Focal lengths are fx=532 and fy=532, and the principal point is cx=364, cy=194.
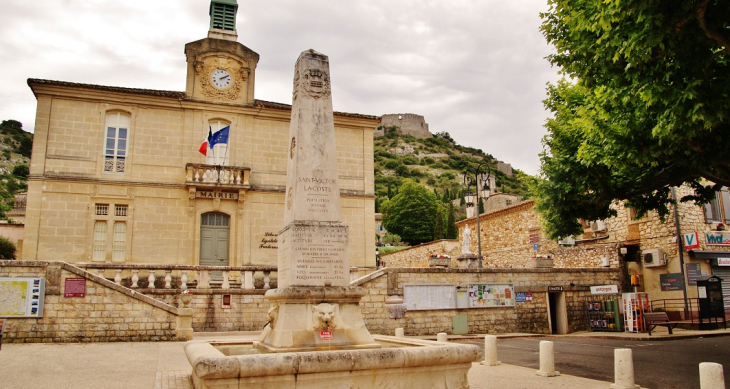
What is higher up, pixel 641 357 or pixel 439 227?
pixel 439 227

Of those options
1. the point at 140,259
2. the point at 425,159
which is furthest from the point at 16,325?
the point at 425,159

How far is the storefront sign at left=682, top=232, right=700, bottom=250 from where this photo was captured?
20.7 metres

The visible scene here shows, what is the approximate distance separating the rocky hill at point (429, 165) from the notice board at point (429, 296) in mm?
72726

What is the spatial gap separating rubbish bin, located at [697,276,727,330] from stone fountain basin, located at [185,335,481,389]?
17675mm

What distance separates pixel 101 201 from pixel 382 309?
11871mm

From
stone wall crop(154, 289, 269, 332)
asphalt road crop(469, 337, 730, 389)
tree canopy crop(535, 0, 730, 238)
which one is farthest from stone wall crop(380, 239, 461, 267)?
tree canopy crop(535, 0, 730, 238)

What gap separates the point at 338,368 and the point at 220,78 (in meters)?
19.3

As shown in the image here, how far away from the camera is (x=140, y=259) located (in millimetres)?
20969

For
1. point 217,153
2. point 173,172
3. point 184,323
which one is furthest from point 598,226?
point 173,172

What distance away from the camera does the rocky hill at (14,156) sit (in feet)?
218

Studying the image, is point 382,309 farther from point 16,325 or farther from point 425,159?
point 425,159

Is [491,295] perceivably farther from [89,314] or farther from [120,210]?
[120,210]

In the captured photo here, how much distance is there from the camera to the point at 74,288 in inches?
574

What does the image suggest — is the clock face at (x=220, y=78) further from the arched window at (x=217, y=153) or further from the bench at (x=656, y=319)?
the bench at (x=656, y=319)
